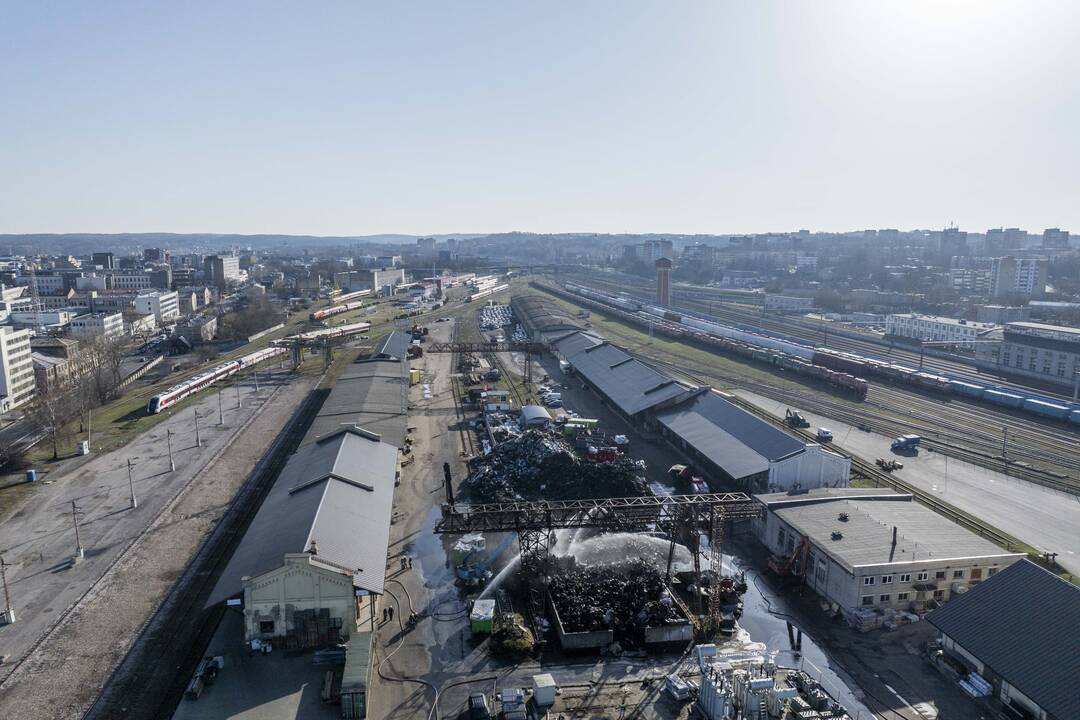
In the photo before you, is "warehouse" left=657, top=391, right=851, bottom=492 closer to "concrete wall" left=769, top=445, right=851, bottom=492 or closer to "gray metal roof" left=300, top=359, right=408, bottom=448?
"concrete wall" left=769, top=445, right=851, bottom=492

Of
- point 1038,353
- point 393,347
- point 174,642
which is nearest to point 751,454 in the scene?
point 174,642

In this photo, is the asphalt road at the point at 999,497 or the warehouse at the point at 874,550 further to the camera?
the asphalt road at the point at 999,497

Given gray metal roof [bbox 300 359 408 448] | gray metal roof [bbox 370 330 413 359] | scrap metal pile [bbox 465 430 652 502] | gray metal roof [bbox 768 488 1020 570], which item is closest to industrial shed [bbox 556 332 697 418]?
scrap metal pile [bbox 465 430 652 502]

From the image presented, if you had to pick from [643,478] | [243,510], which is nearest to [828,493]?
[643,478]

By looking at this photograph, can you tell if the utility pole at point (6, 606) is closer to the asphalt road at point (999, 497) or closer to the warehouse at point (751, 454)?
the warehouse at point (751, 454)

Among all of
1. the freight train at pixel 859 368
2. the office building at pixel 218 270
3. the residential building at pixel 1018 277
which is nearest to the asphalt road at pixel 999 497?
the freight train at pixel 859 368

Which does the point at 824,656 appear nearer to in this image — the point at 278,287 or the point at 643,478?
the point at 643,478
